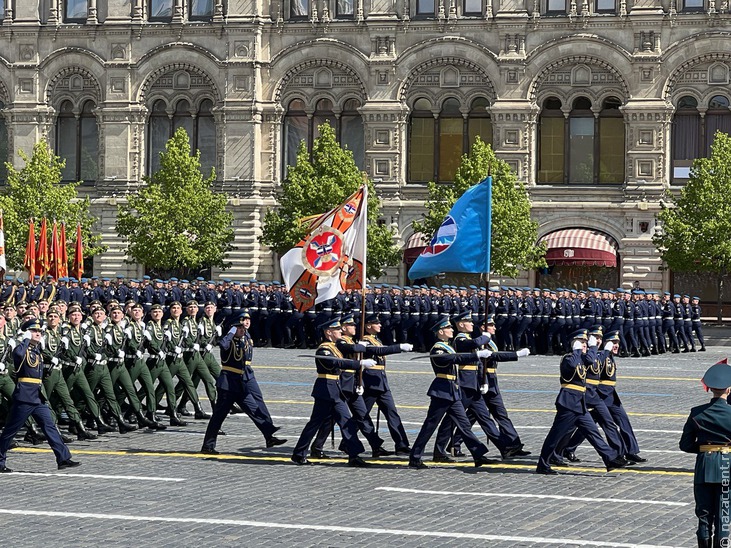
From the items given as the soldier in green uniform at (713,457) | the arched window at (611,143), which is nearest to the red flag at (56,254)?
the arched window at (611,143)

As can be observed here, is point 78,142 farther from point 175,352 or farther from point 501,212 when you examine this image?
point 175,352

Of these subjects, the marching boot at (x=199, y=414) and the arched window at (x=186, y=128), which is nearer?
the marching boot at (x=199, y=414)

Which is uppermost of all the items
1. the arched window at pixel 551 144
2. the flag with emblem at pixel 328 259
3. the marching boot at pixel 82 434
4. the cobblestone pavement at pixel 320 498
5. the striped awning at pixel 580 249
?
the arched window at pixel 551 144

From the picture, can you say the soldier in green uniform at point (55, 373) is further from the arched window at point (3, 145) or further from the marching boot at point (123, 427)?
the arched window at point (3, 145)

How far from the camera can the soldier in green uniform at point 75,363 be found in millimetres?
20203

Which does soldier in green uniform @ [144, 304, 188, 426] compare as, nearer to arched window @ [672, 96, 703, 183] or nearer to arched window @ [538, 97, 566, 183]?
arched window @ [538, 97, 566, 183]

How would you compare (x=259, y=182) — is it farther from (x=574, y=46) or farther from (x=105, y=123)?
(x=574, y=46)

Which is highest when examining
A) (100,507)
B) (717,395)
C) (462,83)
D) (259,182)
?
(462,83)

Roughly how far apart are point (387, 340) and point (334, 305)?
173 cm

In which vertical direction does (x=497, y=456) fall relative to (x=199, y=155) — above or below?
below

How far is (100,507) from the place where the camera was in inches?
584

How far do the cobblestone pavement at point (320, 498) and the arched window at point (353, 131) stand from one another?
101 ft

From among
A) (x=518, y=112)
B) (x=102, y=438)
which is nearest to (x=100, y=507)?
(x=102, y=438)

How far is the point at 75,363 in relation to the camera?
20234 millimetres
